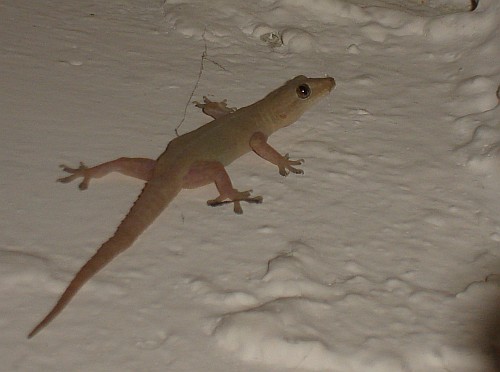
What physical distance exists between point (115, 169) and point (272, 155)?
0.45 m

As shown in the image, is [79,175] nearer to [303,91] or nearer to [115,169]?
[115,169]

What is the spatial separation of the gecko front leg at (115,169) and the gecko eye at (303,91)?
1.93ft

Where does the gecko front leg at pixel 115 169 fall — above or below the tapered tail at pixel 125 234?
above

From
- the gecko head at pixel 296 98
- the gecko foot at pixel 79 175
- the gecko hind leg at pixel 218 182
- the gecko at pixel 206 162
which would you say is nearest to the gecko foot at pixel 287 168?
the gecko at pixel 206 162

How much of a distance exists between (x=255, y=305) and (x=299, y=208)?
0.39 meters

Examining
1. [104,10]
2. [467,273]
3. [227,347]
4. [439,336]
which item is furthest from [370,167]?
[104,10]

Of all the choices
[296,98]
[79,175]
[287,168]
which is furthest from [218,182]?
[296,98]

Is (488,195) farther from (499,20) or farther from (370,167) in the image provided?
(499,20)

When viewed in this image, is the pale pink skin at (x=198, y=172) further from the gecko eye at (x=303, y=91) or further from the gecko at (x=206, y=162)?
the gecko eye at (x=303, y=91)

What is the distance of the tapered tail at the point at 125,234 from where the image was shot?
1646 millimetres

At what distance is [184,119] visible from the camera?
238cm

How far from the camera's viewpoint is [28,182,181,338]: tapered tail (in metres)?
1.65

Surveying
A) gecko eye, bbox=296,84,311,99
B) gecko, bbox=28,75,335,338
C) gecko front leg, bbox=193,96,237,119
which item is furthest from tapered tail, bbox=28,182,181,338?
gecko eye, bbox=296,84,311,99

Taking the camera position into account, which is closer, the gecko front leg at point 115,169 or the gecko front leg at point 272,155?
the gecko front leg at point 115,169
